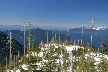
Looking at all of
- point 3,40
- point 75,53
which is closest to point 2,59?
point 3,40

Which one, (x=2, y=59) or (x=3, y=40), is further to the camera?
(x=3, y=40)

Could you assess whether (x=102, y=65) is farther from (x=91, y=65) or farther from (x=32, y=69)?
(x=32, y=69)

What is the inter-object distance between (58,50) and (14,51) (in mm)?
86638

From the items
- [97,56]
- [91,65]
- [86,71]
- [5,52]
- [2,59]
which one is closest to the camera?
[86,71]

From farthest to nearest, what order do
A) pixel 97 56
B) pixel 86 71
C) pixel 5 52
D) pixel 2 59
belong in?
pixel 5 52 → pixel 2 59 → pixel 97 56 → pixel 86 71

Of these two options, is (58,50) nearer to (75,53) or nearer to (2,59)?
(75,53)

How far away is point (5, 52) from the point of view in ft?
531

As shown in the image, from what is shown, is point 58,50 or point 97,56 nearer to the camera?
point 97,56

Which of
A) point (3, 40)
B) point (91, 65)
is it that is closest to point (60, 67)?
point (91, 65)

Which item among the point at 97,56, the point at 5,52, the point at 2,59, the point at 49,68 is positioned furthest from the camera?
the point at 5,52

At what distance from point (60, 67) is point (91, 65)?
9.50m

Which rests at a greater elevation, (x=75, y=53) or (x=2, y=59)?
(x=75, y=53)

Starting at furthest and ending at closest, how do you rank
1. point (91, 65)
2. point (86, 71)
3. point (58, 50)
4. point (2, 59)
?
point (2, 59) < point (58, 50) < point (91, 65) < point (86, 71)

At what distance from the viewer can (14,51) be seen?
171 meters
